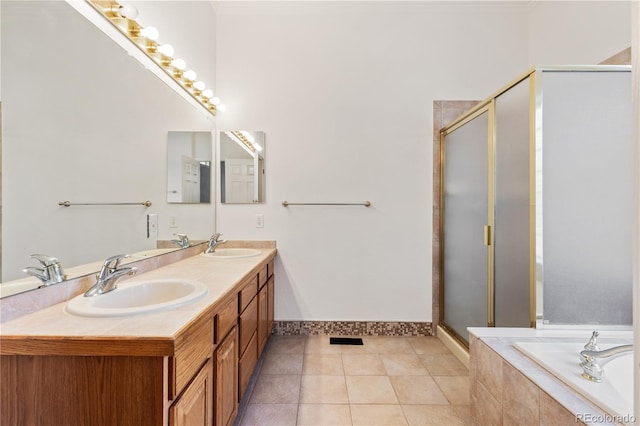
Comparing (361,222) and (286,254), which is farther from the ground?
(361,222)

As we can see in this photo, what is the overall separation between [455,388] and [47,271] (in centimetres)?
214

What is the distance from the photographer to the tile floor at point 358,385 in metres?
1.48

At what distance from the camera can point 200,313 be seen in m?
0.89

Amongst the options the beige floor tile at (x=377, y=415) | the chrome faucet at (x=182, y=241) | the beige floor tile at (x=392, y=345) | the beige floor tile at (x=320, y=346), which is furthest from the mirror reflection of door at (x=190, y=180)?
the beige floor tile at (x=392, y=345)

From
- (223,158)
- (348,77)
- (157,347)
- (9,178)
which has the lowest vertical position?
(157,347)

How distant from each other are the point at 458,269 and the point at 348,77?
6.04 ft

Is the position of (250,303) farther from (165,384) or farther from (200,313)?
(165,384)

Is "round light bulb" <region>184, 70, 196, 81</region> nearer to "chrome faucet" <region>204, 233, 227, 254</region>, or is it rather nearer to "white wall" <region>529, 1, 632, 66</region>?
"chrome faucet" <region>204, 233, 227, 254</region>

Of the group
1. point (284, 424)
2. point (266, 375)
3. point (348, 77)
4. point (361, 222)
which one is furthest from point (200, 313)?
point (348, 77)

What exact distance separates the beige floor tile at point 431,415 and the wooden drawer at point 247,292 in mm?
1052

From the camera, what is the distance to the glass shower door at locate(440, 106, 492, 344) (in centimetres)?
181

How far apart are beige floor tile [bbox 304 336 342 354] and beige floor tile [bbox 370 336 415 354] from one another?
333mm

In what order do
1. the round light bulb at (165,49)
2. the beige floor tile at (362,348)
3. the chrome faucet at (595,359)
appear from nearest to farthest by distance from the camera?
the chrome faucet at (595,359) < the round light bulb at (165,49) < the beige floor tile at (362,348)

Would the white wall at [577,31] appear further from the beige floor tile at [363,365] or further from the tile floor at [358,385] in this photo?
the beige floor tile at [363,365]
